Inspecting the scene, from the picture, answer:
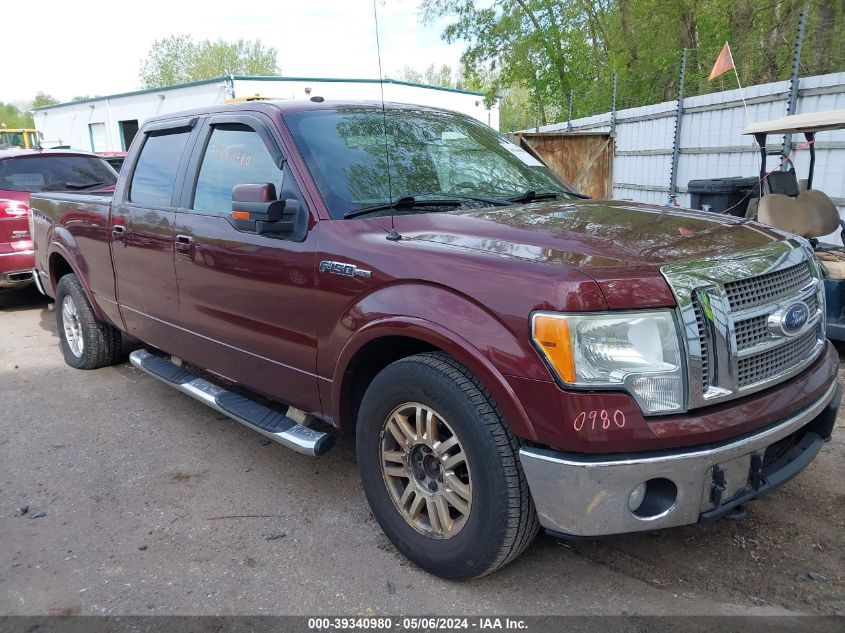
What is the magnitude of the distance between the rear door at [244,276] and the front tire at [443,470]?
0.56m

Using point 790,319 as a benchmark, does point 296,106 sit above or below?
above

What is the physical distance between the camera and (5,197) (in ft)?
25.4

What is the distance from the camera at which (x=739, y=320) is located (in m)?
2.29

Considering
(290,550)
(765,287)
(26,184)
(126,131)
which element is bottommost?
(290,550)

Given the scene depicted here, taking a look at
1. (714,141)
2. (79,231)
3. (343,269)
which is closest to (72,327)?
(79,231)

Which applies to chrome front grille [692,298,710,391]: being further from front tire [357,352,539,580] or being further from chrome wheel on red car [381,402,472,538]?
chrome wheel on red car [381,402,472,538]

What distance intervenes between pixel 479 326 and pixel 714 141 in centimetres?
944

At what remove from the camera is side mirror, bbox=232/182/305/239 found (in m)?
3.00

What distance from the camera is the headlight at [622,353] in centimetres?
214

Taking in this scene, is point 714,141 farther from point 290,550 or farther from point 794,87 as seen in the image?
point 290,550

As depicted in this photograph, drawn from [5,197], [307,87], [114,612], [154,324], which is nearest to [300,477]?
[114,612]

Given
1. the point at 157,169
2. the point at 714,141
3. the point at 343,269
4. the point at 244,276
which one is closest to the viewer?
the point at 343,269

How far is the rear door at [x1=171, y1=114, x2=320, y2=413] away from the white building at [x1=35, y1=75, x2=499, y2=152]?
40.1 feet

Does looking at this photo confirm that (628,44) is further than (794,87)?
Yes
